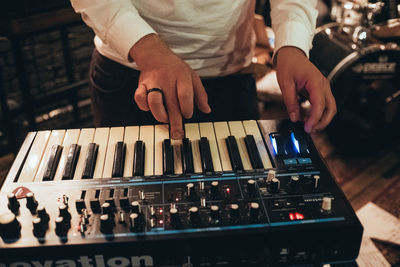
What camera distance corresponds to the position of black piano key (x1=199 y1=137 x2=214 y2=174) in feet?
3.35

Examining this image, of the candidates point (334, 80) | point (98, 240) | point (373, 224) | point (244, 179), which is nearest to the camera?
point (98, 240)

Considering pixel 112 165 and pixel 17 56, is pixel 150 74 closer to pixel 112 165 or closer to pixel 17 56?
pixel 112 165

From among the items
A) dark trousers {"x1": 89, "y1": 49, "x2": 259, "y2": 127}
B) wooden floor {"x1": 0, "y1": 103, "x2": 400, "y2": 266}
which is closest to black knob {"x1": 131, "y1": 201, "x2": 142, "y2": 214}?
dark trousers {"x1": 89, "y1": 49, "x2": 259, "y2": 127}

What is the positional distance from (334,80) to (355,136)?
0.50 meters

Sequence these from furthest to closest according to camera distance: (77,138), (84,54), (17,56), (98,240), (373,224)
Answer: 1. (84,54)
2. (17,56)
3. (373,224)
4. (77,138)
5. (98,240)

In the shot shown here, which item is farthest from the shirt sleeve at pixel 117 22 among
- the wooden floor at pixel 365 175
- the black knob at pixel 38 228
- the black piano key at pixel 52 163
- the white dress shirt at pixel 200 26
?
the wooden floor at pixel 365 175

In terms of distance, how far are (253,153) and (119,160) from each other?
1.24 ft

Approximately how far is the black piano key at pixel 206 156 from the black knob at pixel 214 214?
0.50ft

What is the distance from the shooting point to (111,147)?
43.4 inches

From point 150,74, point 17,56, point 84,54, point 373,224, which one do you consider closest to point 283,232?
point 150,74

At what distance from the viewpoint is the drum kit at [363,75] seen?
10.2 ft

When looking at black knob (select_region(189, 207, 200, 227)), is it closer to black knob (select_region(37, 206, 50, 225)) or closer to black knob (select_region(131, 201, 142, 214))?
black knob (select_region(131, 201, 142, 214))

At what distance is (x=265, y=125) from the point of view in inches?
47.8

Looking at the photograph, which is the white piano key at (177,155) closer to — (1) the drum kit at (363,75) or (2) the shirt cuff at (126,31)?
(2) the shirt cuff at (126,31)
